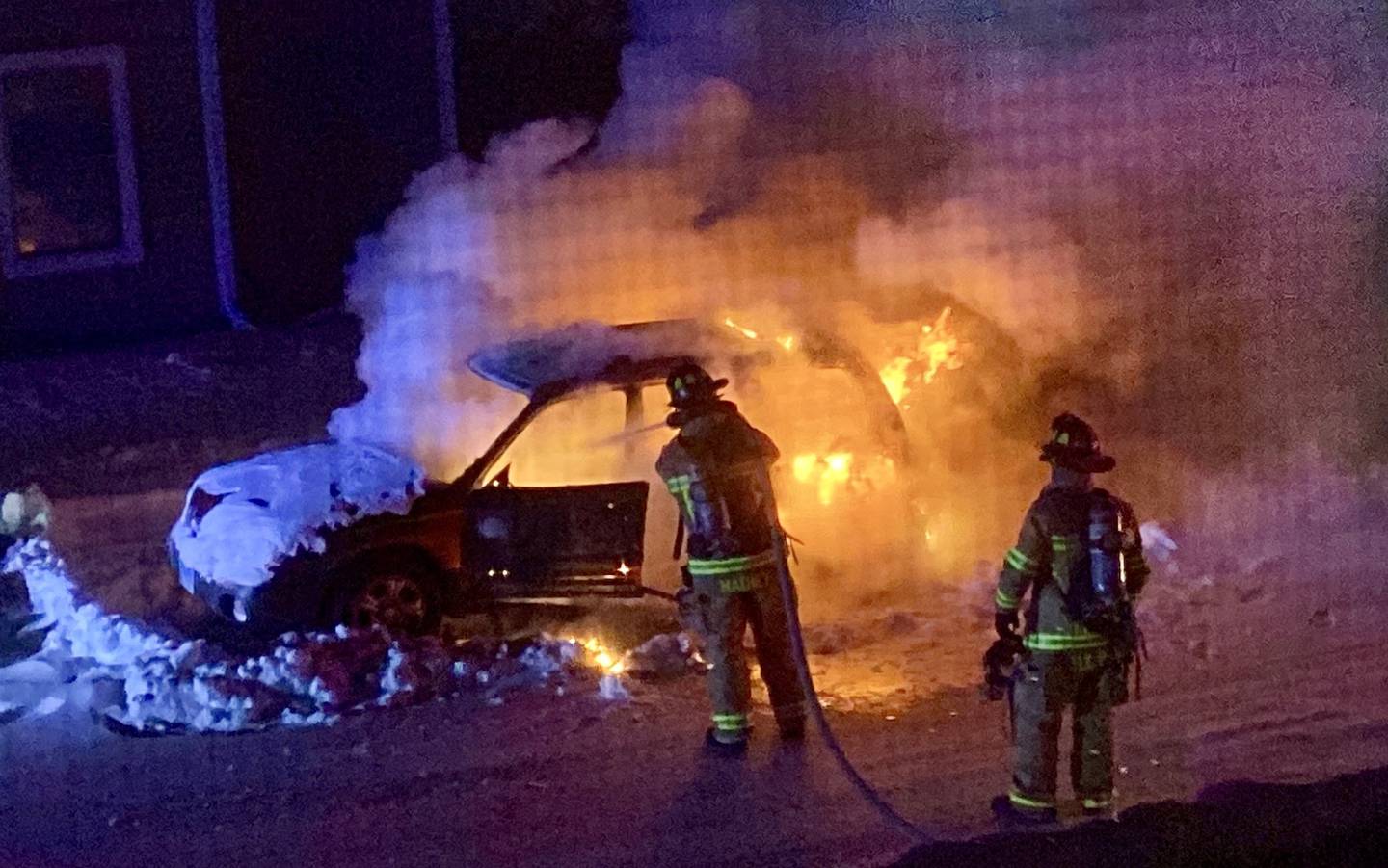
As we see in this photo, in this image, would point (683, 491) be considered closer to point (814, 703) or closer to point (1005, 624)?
point (814, 703)

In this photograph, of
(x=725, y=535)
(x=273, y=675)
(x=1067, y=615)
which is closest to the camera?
(x=1067, y=615)

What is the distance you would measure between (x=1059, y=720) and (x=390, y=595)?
11.9 feet

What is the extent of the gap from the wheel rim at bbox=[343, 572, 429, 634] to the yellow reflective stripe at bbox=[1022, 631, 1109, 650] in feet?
11.6

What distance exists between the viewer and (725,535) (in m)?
6.64

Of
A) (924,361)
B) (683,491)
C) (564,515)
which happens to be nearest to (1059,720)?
(683,491)

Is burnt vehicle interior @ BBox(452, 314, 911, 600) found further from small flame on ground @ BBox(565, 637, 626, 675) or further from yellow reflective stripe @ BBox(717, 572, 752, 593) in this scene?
yellow reflective stripe @ BBox(717, 572, 752, 593)

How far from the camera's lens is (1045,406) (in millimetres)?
11070

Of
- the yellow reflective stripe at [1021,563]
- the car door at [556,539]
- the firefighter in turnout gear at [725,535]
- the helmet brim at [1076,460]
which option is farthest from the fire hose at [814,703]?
the car door at [556,539]

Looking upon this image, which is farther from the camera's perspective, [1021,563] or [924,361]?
[924,361]

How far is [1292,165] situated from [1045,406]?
2.82m

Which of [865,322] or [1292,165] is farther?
[1292,165]

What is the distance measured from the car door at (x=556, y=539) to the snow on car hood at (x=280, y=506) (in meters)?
0.40

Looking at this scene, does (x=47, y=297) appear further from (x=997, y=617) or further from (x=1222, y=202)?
(x=997, y=617)

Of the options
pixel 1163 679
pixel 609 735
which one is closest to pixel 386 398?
pixel 609 735
